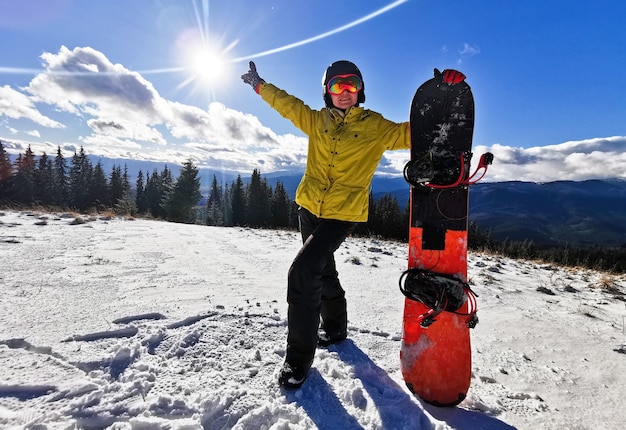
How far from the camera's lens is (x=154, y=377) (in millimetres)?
1925

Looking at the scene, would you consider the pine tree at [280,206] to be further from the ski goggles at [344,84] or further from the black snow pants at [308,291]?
the black snow pants at [308,291]

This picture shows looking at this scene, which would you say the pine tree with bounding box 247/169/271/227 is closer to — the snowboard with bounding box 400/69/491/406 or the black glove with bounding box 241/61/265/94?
the black glove with bounding box 241/61/265/94

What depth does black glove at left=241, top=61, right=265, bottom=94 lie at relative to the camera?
3.37 metres

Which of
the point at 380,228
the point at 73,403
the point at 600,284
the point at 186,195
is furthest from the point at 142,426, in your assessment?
the point at 380,228

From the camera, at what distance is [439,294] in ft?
6.39

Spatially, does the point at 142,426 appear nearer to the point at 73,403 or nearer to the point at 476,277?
the point at 73,403

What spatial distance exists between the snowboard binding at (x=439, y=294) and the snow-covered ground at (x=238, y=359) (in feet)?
1.80

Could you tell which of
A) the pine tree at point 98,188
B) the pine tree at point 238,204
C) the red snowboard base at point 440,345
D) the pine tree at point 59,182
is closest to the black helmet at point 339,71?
the red snowboard base at point 440,345

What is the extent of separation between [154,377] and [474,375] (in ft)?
7.24

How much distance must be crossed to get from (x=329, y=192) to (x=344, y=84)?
0.96 m

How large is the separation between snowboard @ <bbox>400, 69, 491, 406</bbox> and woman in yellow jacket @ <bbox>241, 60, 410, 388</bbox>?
0.31 meters

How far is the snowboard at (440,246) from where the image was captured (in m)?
1.98

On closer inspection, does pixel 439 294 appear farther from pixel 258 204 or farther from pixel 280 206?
pixel 280 206

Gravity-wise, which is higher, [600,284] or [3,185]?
[3,185]
